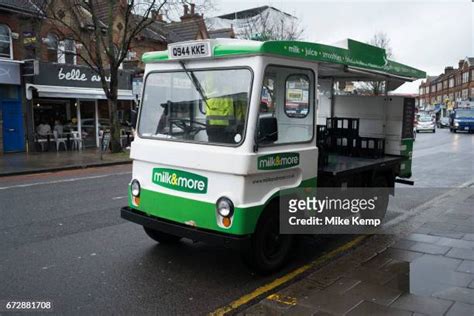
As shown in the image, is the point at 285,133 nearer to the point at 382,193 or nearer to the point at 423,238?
the point at 423,238

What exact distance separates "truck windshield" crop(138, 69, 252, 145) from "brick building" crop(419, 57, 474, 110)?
7707 cm

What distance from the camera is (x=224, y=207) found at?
444 cm

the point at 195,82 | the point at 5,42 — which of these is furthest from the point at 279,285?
the point at 5,42

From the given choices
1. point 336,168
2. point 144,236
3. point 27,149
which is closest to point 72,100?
point 27,149

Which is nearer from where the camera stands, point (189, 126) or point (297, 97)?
point (189, 126)

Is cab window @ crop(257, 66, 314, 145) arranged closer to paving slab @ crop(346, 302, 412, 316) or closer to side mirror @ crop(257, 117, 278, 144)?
side mirror @ crop(257, 117, 278, 144)

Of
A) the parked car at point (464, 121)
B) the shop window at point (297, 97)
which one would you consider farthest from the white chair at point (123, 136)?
the parked car at point (464, 121)

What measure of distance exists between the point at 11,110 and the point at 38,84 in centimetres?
150

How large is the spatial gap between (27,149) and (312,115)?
16.9m

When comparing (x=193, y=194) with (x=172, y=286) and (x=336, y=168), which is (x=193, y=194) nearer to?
(x=172, y=286)

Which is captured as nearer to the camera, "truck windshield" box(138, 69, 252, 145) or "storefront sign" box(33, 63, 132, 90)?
"truck windshield" box(138, 69, 252, 145)

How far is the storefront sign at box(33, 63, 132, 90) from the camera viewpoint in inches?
752

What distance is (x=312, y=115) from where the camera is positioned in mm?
5137

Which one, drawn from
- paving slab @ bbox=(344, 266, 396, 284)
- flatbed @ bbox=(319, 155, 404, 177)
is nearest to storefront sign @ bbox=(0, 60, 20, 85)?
flatbed @ bbox=(319, 155, 404, 177)
